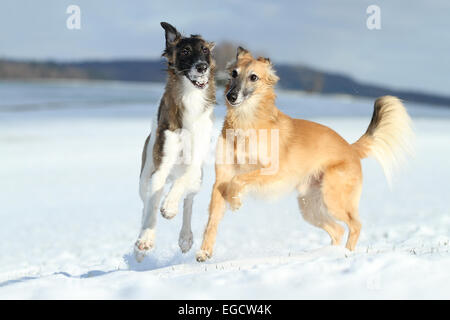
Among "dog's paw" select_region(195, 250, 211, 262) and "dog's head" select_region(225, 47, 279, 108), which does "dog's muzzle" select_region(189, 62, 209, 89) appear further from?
"dog's paw" select_region(195, 250, 211, 262)

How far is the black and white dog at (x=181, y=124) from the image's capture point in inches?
199

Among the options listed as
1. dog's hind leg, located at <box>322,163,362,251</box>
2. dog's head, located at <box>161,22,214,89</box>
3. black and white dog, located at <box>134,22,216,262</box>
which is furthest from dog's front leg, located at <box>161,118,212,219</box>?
dog's hind leg, located at <box>322,163,362,251</box>

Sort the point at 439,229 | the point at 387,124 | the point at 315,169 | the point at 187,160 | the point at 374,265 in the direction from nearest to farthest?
the point at 374,265, the point at 187,160, the point at 315,169, the point at 387,124, the point at 439,229

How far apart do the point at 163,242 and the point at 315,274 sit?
11.3 feet

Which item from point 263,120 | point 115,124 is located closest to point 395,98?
point 263,120

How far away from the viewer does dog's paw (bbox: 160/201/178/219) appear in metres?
4.84

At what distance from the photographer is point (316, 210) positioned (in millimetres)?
5934

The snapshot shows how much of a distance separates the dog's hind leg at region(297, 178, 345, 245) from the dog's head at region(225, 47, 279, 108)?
118 cm

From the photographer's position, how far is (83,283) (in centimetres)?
400

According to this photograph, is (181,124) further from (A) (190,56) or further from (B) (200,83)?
(A) (190,56)

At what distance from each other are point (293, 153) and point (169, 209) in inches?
58.6

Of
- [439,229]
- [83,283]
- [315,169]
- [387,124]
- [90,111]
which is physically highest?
[387,124]

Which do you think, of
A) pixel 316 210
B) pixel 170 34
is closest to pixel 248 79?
pixel 170 34

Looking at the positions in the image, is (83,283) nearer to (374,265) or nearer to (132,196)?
(374,265)
